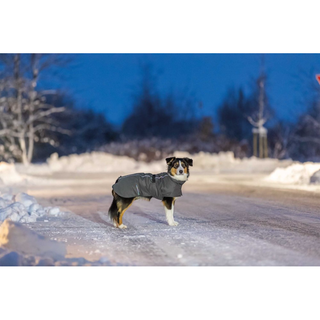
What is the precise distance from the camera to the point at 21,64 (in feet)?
104

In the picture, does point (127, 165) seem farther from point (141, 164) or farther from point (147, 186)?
point (147, 186)

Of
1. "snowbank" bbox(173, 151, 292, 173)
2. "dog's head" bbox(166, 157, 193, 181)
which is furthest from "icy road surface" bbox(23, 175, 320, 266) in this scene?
"snowbank" bbox(173, 151, 292, 173)

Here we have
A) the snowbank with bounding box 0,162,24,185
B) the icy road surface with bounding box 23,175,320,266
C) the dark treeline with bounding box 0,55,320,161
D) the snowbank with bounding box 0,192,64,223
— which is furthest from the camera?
the dark treeline with bounding box 0,55,320,161

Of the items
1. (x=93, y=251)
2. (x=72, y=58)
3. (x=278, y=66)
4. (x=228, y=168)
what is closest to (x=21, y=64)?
(x=72, y=58)

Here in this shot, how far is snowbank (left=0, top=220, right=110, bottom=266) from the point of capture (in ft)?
20.3

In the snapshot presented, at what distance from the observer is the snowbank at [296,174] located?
17656 millimetres

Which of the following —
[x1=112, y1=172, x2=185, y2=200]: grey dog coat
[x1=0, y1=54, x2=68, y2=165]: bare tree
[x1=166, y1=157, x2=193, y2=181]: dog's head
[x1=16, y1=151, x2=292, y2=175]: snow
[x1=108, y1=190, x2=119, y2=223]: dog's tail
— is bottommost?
[x1=16, y1=151, x2=292, y2=175]: snow

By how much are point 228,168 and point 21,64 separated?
1502cm

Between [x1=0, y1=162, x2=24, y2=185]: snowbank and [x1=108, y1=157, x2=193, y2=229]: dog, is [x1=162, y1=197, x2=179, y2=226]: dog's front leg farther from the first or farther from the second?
[x1=0, y1=162, x2=24, y2=185]: snowbank

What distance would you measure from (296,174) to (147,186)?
11541 mm

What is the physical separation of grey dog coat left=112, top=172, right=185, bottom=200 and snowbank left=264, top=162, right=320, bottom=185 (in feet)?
33.6

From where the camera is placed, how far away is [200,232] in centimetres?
827

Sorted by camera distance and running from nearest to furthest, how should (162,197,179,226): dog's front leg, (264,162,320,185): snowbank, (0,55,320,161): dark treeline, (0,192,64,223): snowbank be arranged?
(162,197,179,226): dog's front leg → (0,192,64,223): snowbank → (264,162,320,185): snowbank → (0,55,320,161): dark treeline

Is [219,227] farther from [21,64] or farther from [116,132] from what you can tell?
[116,132]
